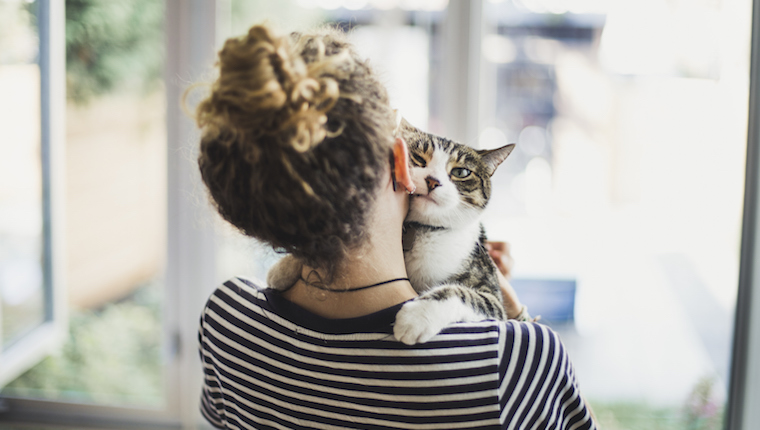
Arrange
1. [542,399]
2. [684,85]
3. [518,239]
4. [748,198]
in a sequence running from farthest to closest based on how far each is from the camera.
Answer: [518,239]
[684,85]
[748,198]
[542,399]

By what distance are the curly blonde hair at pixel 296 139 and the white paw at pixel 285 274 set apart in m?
0.13

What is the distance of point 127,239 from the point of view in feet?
6.29

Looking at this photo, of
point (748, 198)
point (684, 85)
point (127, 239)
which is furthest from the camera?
point (127, 239)

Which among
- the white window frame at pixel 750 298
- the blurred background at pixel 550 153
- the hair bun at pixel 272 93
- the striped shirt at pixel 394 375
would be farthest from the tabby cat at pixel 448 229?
the white window frame at pixel 750 298

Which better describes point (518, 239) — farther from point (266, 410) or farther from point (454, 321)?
point (266, 410)

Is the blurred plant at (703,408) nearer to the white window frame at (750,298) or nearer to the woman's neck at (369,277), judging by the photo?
the white window frame at (750,298)

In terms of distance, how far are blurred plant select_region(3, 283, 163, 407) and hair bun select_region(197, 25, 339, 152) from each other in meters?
1.55

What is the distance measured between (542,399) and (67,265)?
6.55ft

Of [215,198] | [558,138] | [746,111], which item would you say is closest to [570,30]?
[558,138]

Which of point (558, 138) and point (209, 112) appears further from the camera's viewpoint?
point (558, 138)

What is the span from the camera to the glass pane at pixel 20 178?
6.05 ft

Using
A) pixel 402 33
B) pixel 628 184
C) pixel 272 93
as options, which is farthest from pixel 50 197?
pixel 628 184

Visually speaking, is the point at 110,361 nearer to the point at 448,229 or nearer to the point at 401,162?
the point at 448,229

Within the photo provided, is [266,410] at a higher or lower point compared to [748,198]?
lower
